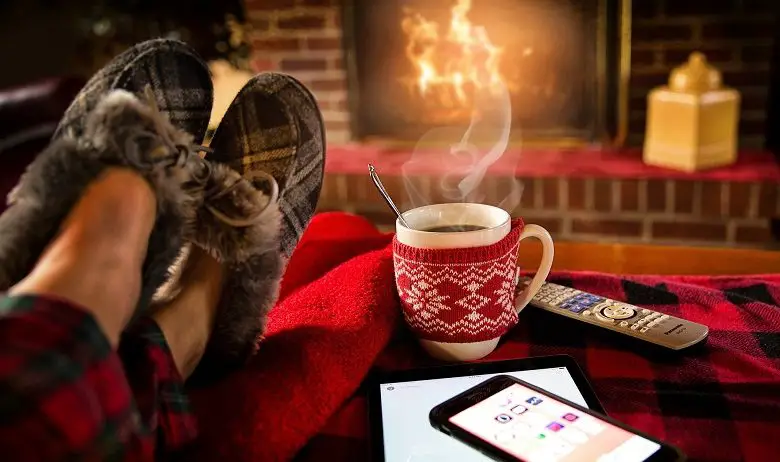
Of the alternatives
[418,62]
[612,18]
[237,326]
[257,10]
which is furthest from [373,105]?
[237,326]

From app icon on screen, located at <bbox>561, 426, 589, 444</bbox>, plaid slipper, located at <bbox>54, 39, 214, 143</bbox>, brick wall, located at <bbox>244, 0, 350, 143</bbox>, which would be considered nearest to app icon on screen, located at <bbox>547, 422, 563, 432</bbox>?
app icon on screen, located at <bbox>561, 426, 589, 444</bbox>

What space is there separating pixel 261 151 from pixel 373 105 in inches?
48.2

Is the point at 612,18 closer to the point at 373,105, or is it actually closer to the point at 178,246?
the point at 373,105

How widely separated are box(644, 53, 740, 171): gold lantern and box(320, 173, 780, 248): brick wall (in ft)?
0.20

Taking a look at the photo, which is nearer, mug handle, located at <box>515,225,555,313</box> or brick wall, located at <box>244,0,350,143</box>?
mug handle, located at <box>515,225,555,313</box>

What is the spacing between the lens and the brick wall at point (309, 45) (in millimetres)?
1847

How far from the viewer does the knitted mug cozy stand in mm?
559

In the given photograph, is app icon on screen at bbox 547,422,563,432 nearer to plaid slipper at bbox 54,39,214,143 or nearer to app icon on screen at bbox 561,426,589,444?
app icon on screen at bbox 561,426,589,444

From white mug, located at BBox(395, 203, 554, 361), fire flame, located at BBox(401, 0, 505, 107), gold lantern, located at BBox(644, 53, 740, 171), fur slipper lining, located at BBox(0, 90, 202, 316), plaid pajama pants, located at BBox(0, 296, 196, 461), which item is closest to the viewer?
plaid pajama pants, located at BBox(0, 296, 196, 461)

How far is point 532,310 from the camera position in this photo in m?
0.67

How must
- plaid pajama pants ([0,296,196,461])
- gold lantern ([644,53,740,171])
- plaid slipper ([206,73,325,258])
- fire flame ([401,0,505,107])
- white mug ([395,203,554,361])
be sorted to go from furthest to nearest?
fire flame ([401,0,505,107]) < gold lantern ([644,53,740,171]) < plaid slipper ([206,73,325,258]) < white mug ([395,203,554,361]) < plaid pajama pants ([0,296,196,461])

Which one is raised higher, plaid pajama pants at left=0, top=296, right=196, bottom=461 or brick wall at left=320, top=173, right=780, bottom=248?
plaid pajama pants at left=0, top=296, right=196, bottom=461

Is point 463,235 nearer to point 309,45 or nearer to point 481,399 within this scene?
point 481,399

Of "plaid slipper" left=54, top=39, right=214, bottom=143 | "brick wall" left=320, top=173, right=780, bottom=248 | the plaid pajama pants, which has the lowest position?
"brick wall" left=320, top=173, right=780, bottom=248
